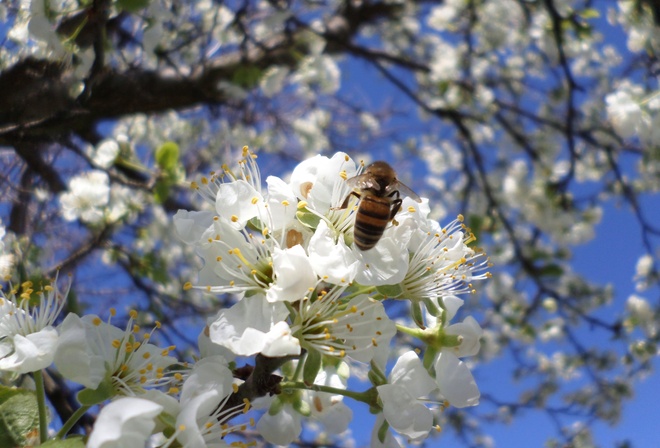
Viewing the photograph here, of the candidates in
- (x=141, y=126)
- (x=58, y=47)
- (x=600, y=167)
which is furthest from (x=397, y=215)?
(x=600, y=167)

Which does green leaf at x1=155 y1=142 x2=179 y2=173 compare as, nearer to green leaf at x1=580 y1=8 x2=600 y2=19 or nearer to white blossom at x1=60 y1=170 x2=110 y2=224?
white blossom at x1=60 y1=170 x2=110 y2=224

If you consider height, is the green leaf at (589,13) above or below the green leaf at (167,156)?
above

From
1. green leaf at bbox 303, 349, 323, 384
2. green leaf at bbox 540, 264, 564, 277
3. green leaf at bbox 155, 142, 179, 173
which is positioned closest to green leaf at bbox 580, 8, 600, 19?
green leaf at bbox 540, 264, 564, 277

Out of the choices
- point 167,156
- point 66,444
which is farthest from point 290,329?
point 167,156

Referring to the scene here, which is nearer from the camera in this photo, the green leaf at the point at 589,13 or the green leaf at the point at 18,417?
the green leaf at the point at 18,417

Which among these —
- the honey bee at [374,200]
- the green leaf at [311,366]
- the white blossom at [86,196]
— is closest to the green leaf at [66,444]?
the green leaf at [311,366]

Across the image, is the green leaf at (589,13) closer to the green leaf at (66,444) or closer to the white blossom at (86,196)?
the white blossom at (86,196)

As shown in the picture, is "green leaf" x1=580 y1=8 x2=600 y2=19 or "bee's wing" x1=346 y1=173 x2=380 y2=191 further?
"green leaf" x1=580 y1=8 x2=600 y2=19
